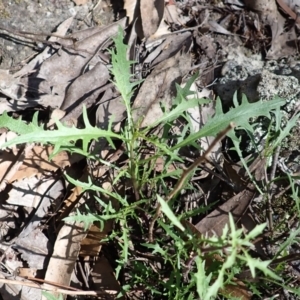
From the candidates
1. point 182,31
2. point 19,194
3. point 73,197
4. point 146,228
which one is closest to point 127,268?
point 146,228

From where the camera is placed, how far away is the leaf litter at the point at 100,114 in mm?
2365

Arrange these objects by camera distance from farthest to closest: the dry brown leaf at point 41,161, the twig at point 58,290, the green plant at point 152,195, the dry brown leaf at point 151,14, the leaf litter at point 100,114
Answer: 1. the dry brown leaf at point 151,14
2. the dry brown leaf at point 41,161
3. the leaf litter at point 100,114
4. the twig at point 58,290
5. the green plant at point 152,195

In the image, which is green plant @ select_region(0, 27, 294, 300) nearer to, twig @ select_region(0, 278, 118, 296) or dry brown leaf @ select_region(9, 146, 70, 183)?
twig @ select_region(0, 278, 118, 296)

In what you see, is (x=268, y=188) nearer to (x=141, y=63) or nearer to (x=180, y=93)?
(x=180, y=93)

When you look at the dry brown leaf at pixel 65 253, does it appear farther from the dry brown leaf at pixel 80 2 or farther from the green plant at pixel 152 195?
the dry brown leaf at pixel 80 2

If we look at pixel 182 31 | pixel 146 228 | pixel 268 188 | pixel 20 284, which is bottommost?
pixel 20 284

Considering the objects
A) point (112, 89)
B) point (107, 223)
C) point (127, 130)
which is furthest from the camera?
point (112, 89)

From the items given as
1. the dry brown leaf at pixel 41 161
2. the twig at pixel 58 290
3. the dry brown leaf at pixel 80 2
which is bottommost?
the twig at pixel 58 290

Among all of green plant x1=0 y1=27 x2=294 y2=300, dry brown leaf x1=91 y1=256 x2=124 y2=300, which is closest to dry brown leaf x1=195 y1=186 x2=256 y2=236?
green plant x1=0 y1=27 x2=294 y2=300

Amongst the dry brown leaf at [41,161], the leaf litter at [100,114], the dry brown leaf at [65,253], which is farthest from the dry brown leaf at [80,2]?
the dry brown leaf at [65,253]

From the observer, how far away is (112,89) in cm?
260

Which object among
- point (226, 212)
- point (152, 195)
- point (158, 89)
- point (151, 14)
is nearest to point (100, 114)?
point (158, 89)

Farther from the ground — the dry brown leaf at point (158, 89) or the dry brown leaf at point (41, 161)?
the dry brown leaf at point (158, 89)

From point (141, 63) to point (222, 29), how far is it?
562 mm
